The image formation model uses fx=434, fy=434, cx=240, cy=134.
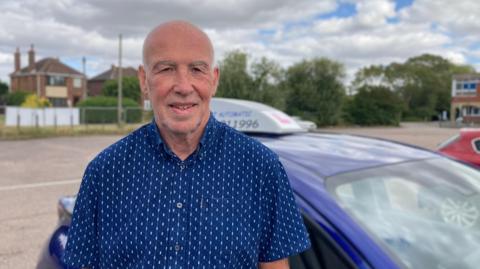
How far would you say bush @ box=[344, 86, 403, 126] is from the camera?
4388cm

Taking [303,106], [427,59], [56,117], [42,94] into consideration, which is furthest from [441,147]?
[427,59]

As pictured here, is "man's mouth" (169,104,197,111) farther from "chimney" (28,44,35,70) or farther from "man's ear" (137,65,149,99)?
"chimney" (28,44,35,70)

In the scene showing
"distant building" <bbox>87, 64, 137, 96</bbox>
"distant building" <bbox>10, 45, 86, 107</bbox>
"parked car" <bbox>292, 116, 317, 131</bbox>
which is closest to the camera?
"parked car" <bbox>292, 116, 317, 131</bbox>

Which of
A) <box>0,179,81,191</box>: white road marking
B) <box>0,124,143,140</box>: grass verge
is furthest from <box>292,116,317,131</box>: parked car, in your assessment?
<box>0,124,143,140</box>: grass verge

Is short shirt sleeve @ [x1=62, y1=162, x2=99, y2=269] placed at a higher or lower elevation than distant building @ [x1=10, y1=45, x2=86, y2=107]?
lower

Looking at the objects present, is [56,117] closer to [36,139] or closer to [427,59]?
[36,139]

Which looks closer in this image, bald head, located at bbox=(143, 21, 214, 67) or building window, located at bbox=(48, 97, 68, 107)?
bald head, located at bbox=(143, 21, 214, 67)

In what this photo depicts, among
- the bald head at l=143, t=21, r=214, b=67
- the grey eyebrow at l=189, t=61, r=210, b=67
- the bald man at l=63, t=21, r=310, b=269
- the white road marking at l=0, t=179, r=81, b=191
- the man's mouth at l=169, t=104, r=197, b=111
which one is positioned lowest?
the white road marking at l=0, t=179, r=81, b=191

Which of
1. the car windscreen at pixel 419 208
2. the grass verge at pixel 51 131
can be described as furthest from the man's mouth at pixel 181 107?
the grass verge at pixel 51 131

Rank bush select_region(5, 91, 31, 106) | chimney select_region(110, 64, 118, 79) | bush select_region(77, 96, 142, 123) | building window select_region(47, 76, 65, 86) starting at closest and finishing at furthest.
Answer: bush select_region(77, 96, 142, 123)
bush select_region(5, 91, 31, 106)
building window select_region(47, 76, 65, 86)
chimney select_region(110, 64, 118, 79)

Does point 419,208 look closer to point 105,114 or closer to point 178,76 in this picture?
point 178,76

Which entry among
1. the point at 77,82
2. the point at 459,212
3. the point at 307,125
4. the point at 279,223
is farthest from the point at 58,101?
the point at 279,223

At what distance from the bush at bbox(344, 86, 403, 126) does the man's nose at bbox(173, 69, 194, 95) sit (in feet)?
142

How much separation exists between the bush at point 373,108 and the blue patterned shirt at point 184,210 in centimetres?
4308
